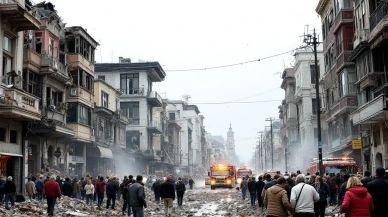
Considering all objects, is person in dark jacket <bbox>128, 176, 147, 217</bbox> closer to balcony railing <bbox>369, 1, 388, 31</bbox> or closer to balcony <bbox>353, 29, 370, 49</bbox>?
balcony railing <bbox>369, 1, 388, 31</bbox>

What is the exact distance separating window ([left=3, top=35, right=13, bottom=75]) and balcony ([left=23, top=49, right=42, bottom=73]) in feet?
17.7

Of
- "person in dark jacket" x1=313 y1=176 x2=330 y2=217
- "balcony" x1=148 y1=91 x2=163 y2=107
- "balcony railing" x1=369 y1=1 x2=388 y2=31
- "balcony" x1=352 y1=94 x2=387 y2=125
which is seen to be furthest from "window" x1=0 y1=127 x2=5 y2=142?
"balcony" x1=148 y1=91 x2=163 y2=107

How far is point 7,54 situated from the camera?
30281 mm

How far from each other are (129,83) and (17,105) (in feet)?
176

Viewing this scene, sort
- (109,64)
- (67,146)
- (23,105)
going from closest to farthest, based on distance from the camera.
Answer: (23,105), (67,146), (109,64)

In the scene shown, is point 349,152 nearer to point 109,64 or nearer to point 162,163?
point 109,64

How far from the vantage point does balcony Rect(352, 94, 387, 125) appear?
2977 cm

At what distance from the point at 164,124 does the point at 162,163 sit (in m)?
8.13

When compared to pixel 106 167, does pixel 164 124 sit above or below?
above

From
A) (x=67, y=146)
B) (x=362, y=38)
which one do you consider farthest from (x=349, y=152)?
(x=67, y=146)

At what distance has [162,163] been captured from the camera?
3888 inches

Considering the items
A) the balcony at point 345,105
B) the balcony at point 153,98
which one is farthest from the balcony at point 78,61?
the balcony at point 153,98

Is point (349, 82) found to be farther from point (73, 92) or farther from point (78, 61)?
point (73, 92)

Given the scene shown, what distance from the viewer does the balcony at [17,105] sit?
91.9 feet
